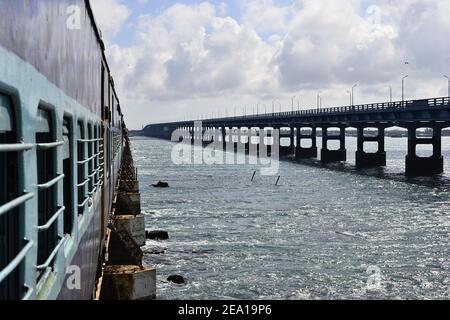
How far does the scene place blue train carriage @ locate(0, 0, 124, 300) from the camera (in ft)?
10.0

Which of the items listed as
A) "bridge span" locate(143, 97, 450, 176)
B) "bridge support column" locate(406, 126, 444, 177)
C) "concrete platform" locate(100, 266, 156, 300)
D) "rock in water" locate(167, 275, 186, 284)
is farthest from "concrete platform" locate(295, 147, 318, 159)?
"concrete platform" locate(100, 266, 156, 300)

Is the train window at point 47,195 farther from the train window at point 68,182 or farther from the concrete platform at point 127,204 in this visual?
the concrete platform at point 127,204

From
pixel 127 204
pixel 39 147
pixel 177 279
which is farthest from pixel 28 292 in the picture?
pixel 127 204

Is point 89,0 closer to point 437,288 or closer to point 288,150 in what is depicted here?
point 437,288

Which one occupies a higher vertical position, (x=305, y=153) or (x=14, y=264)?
(x=14, y=264)

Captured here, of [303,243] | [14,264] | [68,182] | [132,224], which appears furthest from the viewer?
[303,243]

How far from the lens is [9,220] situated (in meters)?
3.29

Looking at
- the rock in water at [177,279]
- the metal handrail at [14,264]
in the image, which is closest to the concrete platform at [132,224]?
the rock in water at [177,279]

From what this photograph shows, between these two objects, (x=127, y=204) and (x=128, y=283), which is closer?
(x=128, y=283)

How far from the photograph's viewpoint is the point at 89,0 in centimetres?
782

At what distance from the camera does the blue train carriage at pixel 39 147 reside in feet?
10.0

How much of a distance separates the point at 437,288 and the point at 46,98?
21.8 meters

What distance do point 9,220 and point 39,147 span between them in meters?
0.52

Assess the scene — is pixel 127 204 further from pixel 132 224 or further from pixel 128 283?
pixel 128 283
